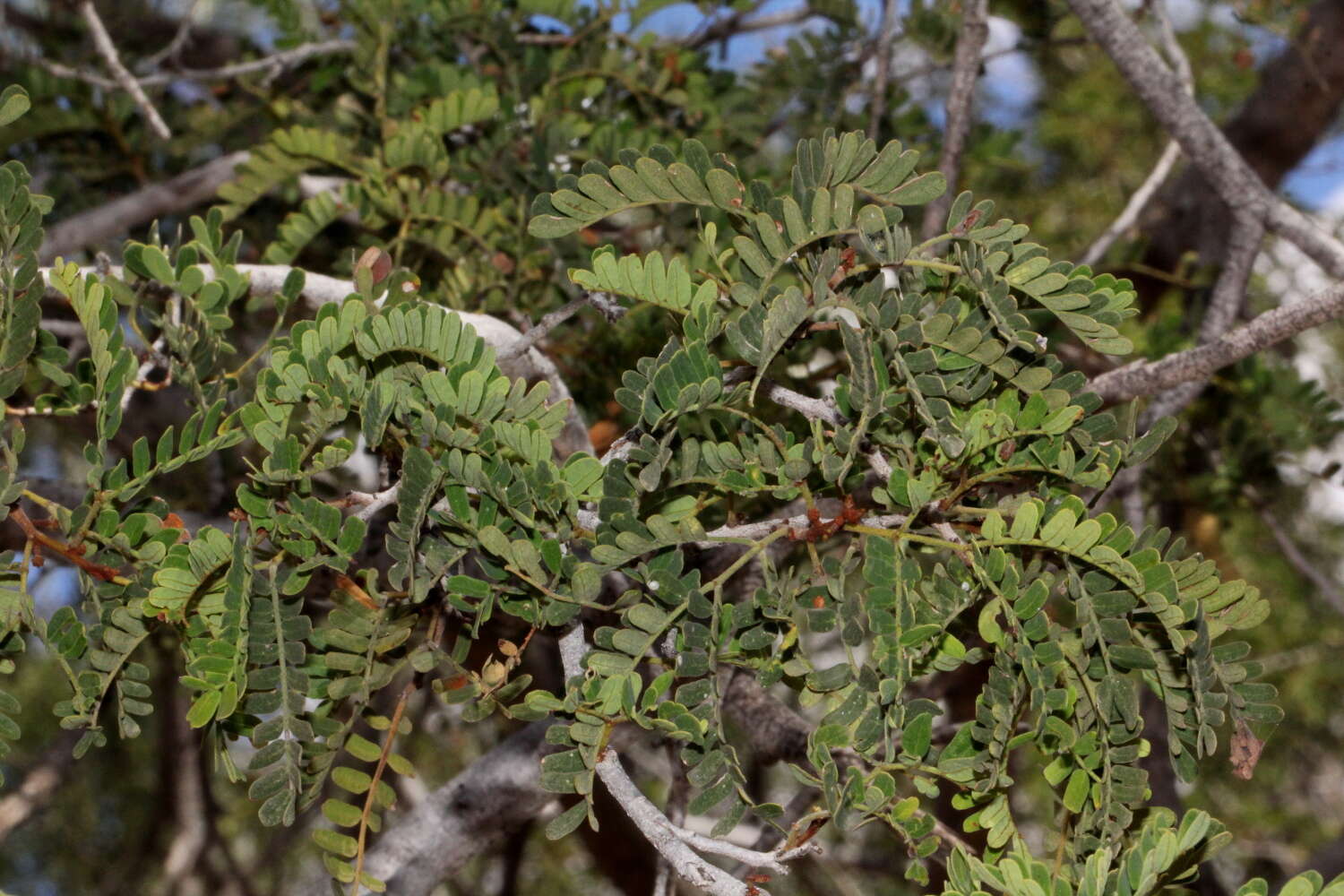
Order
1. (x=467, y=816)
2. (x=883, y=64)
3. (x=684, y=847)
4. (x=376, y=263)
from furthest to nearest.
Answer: (x=883, y=64), (x=467, y=816), (x=376, y=263), (x=684, y=847)

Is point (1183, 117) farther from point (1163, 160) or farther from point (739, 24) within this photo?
point (739, 24)

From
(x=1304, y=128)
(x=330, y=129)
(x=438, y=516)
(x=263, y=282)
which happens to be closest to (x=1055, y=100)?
(x=1304, y=128)

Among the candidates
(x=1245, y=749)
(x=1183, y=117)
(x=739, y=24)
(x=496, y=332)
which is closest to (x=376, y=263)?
(x=496, y=332)

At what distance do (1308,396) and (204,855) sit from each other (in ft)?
6.93

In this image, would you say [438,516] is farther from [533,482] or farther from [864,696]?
[864,696]

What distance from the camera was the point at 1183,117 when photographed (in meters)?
1.10

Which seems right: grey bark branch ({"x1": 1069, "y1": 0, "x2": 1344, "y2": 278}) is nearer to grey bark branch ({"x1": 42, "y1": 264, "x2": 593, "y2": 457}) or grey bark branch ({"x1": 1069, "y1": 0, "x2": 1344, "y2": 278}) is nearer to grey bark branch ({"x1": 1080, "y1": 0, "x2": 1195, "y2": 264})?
grey bark branch ({"x1": 1080, "y1": 0, "x2": 1195, "y2": 264})

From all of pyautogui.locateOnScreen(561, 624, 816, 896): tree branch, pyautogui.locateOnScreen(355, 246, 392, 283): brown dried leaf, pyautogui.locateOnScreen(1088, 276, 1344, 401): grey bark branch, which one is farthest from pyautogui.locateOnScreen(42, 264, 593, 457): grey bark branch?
pyautogui.locateOnScreen(1088, 276, 1344, 401): grey bark branch

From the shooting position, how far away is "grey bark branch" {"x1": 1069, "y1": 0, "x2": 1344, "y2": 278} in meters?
1.10

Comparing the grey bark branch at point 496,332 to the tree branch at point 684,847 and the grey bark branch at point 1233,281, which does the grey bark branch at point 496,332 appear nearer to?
the tree branch at point 684,847

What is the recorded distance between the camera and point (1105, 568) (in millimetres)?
556

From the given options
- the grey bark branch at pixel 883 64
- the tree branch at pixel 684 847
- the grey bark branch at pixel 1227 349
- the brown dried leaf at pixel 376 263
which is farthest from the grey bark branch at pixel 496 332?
the grey bark branch at pixel 883 64

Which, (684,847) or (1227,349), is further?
(1227,349)

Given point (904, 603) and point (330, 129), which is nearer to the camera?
point (904, 603)
